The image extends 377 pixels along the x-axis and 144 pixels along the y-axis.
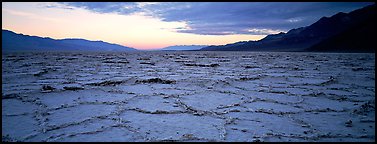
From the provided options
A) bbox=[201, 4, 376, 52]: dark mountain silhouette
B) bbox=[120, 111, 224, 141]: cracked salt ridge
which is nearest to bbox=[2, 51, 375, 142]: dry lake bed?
bbox=[120, 111, 224, 141]: cracked salt ridge

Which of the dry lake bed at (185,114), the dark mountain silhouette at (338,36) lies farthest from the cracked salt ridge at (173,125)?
the dark mountain silhouette at (338,36)

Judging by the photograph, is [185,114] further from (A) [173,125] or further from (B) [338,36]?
(B) [338,36]

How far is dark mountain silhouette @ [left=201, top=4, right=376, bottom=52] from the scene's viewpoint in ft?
91.0

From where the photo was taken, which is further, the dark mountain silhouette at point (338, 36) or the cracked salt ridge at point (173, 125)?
the dark mountain silhouette at point (338, 36)

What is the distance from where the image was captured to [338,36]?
33.2 m

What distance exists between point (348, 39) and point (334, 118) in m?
34.3

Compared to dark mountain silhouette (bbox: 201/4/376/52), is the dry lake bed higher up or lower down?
lower down

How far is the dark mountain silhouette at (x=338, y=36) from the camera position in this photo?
91.0ft

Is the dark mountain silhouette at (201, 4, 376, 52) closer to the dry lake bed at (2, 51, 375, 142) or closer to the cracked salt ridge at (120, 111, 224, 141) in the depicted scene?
the dry lake bed at (2, 51, 375, 142)

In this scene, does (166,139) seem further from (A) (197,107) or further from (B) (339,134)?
(B) (339,134)

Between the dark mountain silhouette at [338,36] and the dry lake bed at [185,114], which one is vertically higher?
the dark mountain silhouette at [338,36]

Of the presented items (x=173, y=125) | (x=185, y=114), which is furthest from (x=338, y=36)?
(x=173, y=125)

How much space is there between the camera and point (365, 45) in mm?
26141

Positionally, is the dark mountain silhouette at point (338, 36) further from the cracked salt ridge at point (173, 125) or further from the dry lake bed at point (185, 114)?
the cracked salt ridge at point (173, 125)
